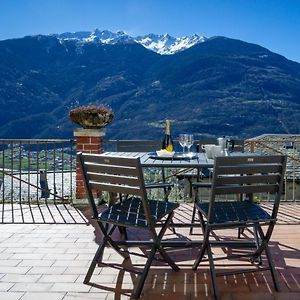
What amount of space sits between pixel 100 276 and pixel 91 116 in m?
2.57

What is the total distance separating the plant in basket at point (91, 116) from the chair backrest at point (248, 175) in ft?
8.96

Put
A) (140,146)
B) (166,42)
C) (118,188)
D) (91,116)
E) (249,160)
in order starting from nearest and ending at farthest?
(249,160) → (118,188) → (140,146) → (91,116) → (166,42)

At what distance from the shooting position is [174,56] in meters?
81.1

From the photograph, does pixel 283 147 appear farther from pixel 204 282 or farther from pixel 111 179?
pixel 111 179

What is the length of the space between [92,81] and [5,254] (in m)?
68.9

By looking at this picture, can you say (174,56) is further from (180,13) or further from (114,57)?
(180,13)

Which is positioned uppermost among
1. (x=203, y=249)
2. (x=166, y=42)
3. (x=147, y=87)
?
(x=166, y=42)

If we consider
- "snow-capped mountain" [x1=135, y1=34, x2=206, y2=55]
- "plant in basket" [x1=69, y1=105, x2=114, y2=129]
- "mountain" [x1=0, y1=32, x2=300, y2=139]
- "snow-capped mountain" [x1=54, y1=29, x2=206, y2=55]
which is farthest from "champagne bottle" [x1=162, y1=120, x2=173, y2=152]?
"snow-capped mountain" [x1=135, y1=34, x2=206, y2=55]

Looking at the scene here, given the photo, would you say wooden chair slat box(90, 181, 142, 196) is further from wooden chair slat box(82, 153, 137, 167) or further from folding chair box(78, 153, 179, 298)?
wooden chair slat box(82, 153, 137, 167)

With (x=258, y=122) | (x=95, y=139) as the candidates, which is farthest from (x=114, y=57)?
(x=95, y=139)

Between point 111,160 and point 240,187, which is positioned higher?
point 111,160

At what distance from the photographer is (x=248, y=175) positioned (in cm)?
231

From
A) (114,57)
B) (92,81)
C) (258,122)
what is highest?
(114,57)

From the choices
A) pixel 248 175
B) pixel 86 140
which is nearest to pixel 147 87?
pixel 86 140
